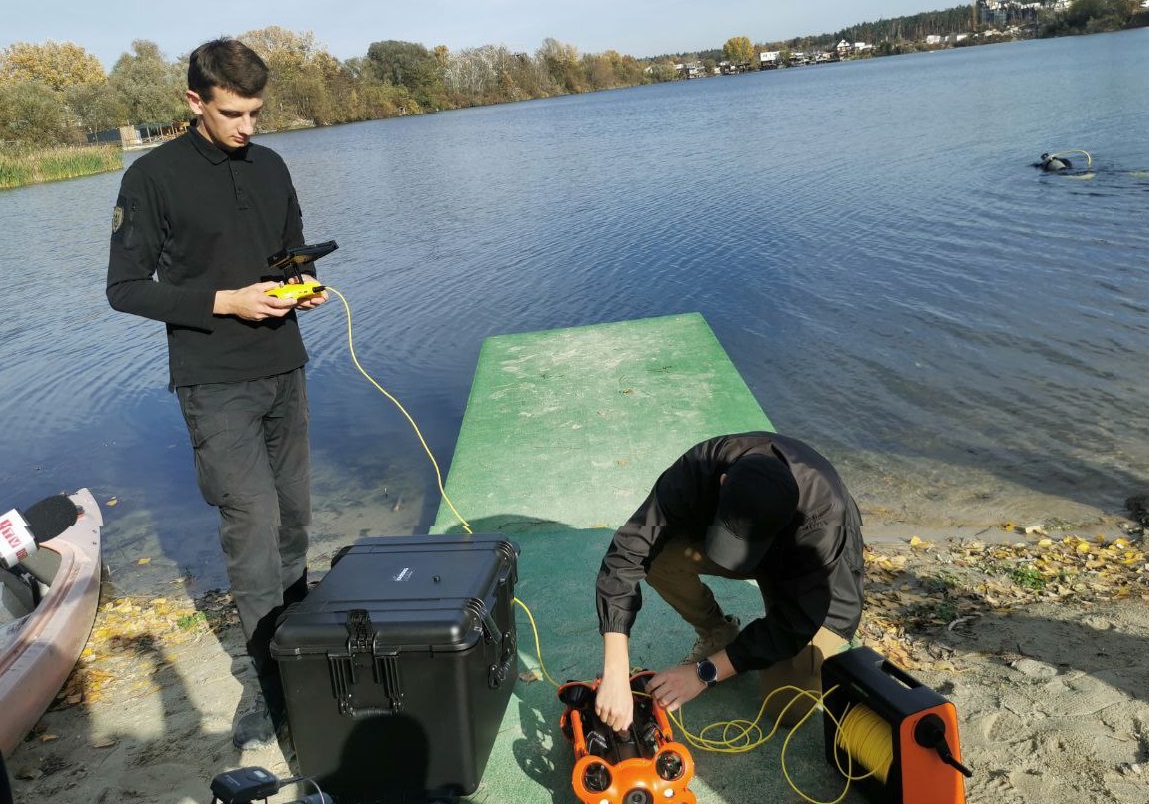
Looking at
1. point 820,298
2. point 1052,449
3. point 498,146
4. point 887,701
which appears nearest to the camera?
point 887,701

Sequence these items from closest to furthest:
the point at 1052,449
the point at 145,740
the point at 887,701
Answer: the point at 887,701
the point at 145,740
the point at 1052,449

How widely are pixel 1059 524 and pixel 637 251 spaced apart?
965cm

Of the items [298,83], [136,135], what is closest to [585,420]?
[136,135]

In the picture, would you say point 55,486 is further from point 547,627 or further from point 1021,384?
point 1021,384

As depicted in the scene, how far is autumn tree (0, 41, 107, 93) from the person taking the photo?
81.3 m

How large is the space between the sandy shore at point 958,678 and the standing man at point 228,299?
56cm

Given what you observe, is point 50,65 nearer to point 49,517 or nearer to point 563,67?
point 563,67

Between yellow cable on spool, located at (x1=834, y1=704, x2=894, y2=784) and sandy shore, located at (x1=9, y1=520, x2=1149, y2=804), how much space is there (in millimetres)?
478

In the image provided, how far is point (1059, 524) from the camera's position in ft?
18.2

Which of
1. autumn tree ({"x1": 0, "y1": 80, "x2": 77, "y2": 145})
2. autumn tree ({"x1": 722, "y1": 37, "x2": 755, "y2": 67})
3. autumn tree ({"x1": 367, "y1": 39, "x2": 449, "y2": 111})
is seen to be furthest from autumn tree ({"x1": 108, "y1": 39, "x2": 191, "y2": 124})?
autumn tree ({"x1": 722, "y1": 37, "x2": 755, "y2": 67})

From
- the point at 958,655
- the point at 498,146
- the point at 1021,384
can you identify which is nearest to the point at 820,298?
the point at 1021,384

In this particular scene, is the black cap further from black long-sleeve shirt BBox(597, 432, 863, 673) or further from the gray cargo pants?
the gray cargo pants

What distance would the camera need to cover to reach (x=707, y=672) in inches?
104

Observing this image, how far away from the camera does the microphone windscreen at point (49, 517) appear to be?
334cm
